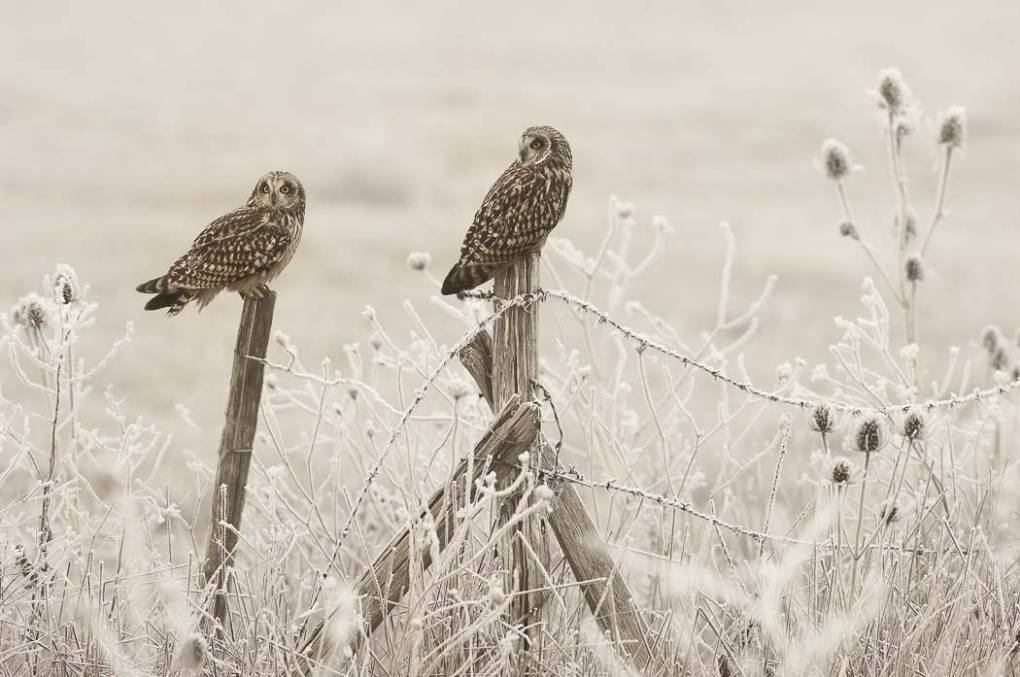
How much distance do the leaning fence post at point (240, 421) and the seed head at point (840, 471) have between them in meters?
1.52

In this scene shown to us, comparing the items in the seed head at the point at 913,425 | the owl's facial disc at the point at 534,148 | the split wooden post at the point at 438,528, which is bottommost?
the split wooden post at the point at 438,528

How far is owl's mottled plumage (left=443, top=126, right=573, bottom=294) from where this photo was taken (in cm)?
311

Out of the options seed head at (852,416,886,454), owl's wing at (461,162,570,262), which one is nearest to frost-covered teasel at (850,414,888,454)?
seed head at (852,416,886,454)

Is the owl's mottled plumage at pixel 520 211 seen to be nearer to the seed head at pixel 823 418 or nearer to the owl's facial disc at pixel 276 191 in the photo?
the owl's facial disc at pixel 276 191

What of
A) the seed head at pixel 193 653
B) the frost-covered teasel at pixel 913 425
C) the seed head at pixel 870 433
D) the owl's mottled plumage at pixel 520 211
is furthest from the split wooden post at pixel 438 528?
the frost-covered teasel at pixel 913 425

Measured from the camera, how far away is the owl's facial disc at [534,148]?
3.25 m

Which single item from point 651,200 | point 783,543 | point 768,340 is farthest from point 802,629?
point 651,200

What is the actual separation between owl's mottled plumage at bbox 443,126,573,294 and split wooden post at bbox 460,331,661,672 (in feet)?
1.63

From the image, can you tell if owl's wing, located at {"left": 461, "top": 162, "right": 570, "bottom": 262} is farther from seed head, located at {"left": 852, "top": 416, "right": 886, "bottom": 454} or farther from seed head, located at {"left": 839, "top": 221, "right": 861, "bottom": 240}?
seed head, located at {"left": 839, "top": 221, "right": 861, "bottom": 240}

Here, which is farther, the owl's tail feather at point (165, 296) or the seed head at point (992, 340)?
the seed head at point (992, 340)

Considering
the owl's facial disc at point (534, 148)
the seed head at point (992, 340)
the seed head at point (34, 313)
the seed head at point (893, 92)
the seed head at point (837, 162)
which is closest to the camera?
the owl's facial disc at point (534, 148)

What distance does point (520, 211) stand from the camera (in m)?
3.12

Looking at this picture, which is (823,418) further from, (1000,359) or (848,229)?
(1000,359)

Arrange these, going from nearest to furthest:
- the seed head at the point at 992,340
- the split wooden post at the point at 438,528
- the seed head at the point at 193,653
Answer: the seed head at the point at 193,653
the split wooden post at the point at 438,528
the seed head at the point at 992,340
